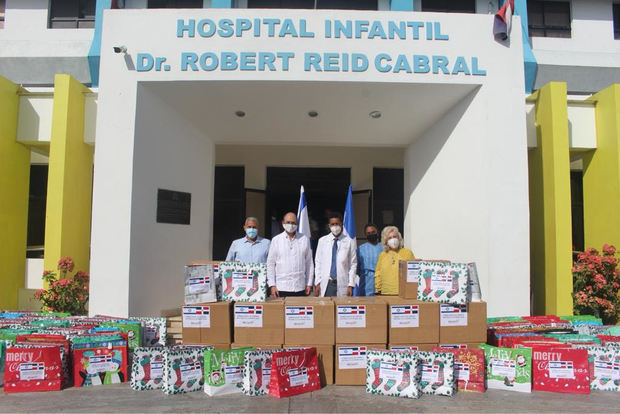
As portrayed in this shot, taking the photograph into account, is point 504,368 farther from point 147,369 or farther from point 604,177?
point 604,177

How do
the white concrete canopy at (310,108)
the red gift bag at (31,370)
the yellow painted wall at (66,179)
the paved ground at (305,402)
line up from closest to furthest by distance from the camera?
1. the paved ground at (305,402)
2. the red gift bag at (31,370)
3. the white concrete canopy at (310,108)
4. the yellow painted wall at (66,179)

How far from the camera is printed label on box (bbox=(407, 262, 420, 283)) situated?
4770mm

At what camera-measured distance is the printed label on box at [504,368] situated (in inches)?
165

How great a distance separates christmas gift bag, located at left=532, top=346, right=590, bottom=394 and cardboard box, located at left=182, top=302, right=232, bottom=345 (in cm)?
308

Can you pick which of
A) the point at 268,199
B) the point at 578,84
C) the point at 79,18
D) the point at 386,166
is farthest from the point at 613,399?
the point at 79,18

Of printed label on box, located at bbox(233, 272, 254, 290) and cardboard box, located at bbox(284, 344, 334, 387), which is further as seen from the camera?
printed label on box, located at bbox(233, 272, 254, 290)

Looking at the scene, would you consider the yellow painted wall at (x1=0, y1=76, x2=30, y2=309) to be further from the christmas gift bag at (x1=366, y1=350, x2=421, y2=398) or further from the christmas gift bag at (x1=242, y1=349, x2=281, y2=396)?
the christmas gift bag at (x1=366, y1=350, x2=421, y2=398)

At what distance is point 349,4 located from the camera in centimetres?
1064

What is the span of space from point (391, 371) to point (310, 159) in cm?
692

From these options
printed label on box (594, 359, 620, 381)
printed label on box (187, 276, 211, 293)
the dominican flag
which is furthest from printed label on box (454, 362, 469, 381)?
the dominican flag

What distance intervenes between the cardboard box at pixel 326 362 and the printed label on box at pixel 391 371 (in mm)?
532

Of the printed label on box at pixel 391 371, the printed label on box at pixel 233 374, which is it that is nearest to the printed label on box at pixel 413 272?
the printed label on box at pixel 391 371

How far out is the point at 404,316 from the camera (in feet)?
14.7

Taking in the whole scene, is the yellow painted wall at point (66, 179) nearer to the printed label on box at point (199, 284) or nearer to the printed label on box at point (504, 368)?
the printed label on box at point (199, 284)
